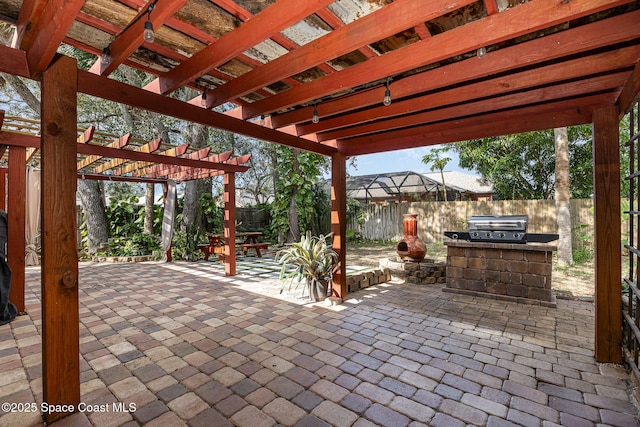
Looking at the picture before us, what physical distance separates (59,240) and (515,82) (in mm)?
2909

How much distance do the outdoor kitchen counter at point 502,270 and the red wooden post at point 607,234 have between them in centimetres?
138

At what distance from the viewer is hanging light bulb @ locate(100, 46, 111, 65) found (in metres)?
1.77

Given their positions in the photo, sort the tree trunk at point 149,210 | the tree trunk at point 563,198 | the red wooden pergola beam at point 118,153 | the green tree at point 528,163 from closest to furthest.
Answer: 1. the red wooden pergola beam at point 118,153
2. the tree trunk at point 563,198
3. the tree trunk at point 149,210
4. the green tree at point 528,163

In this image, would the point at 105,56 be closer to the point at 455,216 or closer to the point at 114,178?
the point at 114,178

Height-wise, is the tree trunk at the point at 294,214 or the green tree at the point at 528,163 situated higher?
the green tree at the point at 528,163

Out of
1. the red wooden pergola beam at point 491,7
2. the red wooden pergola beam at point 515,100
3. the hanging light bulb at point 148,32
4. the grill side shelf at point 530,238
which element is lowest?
the grill side shelf at point 530,238

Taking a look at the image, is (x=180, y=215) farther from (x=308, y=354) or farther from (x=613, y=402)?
(x=613, y=402)

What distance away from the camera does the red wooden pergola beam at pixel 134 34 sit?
127 cm

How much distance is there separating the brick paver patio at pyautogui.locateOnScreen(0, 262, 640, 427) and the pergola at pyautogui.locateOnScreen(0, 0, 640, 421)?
1.57ft

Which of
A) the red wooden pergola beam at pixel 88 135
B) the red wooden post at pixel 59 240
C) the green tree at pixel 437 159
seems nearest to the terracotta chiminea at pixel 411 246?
the red wooden post at pixel 59 240

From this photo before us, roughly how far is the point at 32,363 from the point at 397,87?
3.38 m

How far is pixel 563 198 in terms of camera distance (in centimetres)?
602

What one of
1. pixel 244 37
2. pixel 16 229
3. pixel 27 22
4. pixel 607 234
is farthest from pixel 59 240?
pixel 607 234

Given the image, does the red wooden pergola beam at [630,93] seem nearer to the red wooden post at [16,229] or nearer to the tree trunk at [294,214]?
the red wooden post at [16,229]
